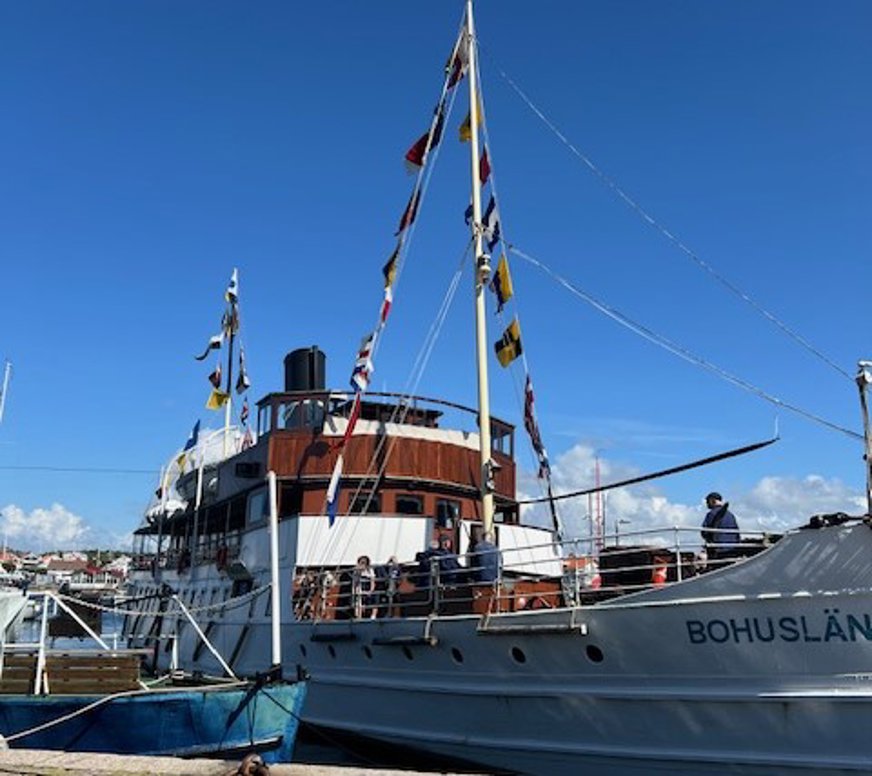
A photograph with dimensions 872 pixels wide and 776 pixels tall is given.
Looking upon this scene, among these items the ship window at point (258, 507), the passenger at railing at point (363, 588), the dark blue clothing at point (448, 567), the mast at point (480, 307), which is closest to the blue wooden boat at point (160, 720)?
the passenger at railing at point (363, 588)

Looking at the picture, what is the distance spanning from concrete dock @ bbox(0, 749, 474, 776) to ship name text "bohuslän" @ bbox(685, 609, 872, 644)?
5.14 metres

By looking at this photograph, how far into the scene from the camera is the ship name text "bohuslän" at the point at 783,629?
9.77 metres

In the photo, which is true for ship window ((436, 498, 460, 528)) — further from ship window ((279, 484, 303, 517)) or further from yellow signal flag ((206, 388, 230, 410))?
yellow signal flag ((206, 388, 230, 410))

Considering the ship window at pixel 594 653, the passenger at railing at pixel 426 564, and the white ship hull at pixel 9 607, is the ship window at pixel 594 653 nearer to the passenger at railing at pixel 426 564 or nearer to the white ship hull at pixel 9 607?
the passenger at railing at pixel 426 564

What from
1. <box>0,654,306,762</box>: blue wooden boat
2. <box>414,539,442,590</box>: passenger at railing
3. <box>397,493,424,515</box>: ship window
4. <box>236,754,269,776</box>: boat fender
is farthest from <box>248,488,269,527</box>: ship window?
<box>236,754,269,776</box>: boat fender

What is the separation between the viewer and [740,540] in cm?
1199

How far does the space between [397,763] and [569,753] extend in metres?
3.76

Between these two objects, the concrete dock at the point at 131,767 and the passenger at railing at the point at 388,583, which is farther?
the passenger at railing at the point at 388,583

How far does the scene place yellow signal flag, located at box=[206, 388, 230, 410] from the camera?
2569 cm

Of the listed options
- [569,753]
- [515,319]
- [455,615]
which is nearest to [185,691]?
[455,615]

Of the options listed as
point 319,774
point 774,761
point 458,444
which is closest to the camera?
point 319,774

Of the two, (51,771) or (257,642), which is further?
(257,642)

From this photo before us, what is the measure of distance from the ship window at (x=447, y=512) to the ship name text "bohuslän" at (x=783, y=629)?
8.66 metres

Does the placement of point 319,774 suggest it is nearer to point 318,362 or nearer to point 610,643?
point 610,643
